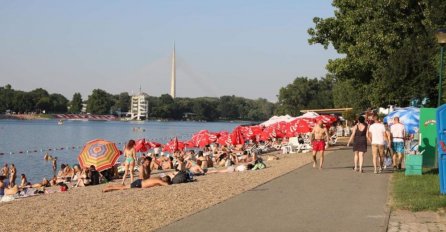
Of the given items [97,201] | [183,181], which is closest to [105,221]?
[97,201]

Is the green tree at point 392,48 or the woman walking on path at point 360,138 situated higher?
the green tree at point 392,48

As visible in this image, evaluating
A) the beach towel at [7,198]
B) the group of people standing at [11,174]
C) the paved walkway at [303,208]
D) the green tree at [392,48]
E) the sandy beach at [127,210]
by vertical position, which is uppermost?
the green tree at [392,48]

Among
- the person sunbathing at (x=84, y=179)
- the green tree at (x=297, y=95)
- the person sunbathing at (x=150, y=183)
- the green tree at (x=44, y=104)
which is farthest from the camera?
the green tree at (x=44, y=104)

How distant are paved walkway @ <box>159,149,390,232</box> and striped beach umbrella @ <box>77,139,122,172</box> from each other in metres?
9.33

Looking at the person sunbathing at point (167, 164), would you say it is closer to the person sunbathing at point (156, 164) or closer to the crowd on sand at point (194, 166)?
the person sunbathing at point (156, 164)

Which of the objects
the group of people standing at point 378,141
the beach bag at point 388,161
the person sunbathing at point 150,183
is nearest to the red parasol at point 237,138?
the beach bag at point 388,161

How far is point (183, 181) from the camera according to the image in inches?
666

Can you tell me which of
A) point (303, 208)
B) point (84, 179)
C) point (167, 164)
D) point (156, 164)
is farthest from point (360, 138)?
point (156, 164)

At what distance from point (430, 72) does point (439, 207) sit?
1854 cm

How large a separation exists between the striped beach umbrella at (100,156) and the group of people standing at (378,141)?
9.46m

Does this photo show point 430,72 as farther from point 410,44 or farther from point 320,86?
point 320,86

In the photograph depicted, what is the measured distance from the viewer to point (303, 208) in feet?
34.4

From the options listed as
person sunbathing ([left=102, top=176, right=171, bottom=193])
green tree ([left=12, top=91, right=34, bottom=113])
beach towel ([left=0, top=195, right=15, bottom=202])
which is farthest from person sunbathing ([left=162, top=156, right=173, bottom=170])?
green tree ([left=12, top=91, right=34, bottom=113])

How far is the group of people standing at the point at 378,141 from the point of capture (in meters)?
16.7
